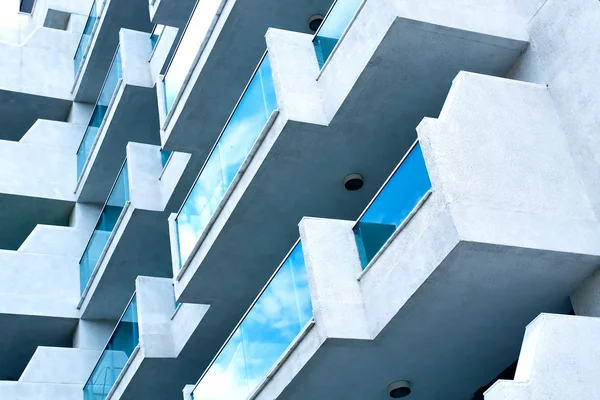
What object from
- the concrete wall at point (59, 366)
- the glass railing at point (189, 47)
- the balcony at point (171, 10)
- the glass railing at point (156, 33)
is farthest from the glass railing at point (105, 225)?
the glass railing at point (156, 33)

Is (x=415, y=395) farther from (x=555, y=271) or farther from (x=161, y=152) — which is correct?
(x=161, y=152)

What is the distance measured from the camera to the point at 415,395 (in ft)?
39.8

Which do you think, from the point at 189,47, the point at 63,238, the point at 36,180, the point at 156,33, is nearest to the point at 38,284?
the point at 63,238

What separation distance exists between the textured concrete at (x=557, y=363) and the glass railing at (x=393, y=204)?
1991 millimetres

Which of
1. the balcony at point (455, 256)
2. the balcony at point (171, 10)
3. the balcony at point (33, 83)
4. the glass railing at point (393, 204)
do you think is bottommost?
the balcony at point (455, 256)

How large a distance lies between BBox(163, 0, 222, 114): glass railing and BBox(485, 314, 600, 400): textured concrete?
993cm

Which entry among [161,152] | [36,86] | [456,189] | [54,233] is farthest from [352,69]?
[36,86]

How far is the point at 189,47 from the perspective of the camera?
18266mm

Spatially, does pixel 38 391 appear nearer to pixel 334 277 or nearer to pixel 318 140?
pixel 318 140

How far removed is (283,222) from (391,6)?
14.8 ft

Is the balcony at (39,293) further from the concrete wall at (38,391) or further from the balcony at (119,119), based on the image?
the concrete wall at (38,391)

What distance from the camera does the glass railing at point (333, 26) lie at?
12.5 metres

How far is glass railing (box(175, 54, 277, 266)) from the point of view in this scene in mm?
13750

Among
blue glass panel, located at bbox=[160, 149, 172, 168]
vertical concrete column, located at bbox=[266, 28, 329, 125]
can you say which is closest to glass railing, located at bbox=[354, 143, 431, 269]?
vertical concrete column, located at bbox=[266, 28, 329, 125]
